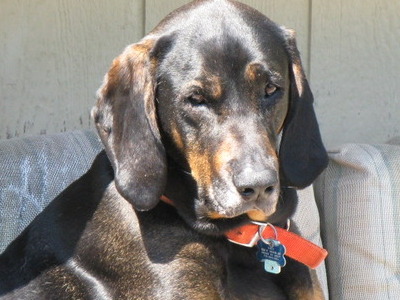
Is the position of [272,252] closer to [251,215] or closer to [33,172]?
[251,215]

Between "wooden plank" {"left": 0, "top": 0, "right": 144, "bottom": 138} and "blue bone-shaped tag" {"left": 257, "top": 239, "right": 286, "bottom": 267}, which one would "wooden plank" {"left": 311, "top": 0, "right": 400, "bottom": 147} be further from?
"blue bone-shaped tag" {"left": 257, "top": 239, "right": 286, "bottom": 267}

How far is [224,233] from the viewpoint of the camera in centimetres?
329

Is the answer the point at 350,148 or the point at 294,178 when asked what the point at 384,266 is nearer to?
the point at 350,148

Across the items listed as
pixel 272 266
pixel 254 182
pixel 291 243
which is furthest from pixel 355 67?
pixel 254 182

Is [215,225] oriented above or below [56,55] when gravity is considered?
above

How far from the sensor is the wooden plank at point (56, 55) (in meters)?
4.58

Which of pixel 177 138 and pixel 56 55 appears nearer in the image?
pixel 177 138

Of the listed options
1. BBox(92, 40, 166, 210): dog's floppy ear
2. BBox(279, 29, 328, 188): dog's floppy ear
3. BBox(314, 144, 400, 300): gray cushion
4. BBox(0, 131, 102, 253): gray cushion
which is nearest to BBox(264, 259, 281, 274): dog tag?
BBox(279, 29, 328, 188): dog's floppy ear

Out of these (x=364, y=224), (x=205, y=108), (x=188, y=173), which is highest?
(x=205, y=108)

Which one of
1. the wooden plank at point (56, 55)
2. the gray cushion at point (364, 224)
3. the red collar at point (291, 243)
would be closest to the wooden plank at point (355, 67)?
the gray cushion at point (364, 224)

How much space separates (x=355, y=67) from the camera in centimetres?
487

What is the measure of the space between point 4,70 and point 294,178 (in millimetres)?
1751

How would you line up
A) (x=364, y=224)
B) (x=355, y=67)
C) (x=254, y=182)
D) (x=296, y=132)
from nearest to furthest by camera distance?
(x=254, y=182) → (x=296, y=132) → (x=364, y=224) → (x=355, y=67)

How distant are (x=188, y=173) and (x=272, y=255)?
0.37m
